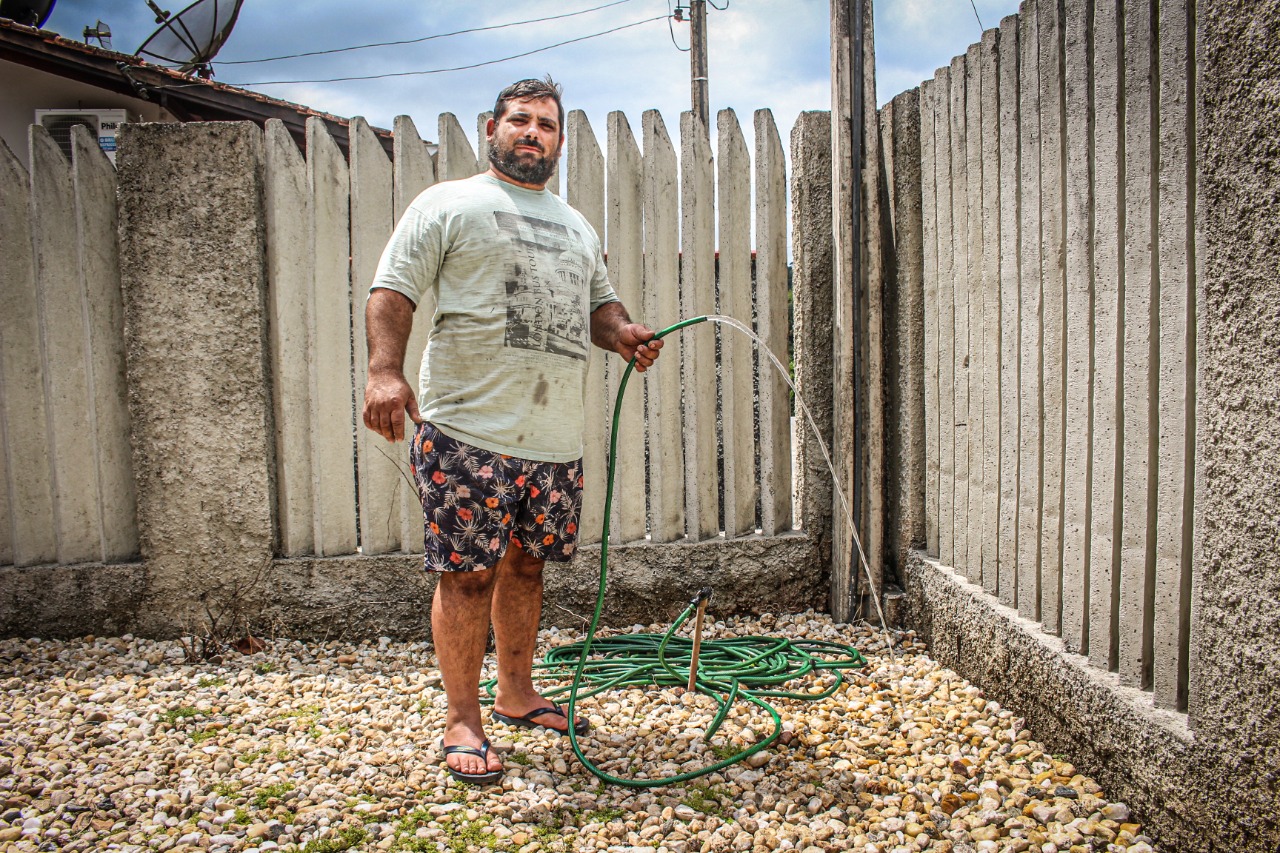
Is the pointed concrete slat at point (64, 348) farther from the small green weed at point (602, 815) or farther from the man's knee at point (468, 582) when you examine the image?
the small green weed at point (602, 815)

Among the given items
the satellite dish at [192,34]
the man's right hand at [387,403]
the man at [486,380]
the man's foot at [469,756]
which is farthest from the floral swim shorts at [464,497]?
the satellite dish at [192,34]

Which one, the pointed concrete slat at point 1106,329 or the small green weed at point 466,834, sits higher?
the pointed concrete slat at point 1106,329

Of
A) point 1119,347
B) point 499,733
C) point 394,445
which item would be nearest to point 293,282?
point 394,445

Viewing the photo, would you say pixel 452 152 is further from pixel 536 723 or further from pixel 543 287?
pixel 536 723

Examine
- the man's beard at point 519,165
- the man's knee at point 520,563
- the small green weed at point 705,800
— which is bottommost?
the small green weed at point 705,800

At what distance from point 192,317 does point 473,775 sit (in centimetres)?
243

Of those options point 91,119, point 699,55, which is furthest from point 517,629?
point 699,55

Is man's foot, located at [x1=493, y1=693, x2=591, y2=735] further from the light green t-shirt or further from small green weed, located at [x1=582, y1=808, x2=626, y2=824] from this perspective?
the light green t-shirt

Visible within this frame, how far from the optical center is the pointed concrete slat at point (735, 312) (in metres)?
4.05

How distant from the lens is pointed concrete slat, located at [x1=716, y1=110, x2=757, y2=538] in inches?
159

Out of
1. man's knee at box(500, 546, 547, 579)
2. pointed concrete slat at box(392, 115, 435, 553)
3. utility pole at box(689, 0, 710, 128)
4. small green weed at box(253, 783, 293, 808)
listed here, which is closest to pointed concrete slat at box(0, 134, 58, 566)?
pointed concrete slat at box(392, 115, 435, 553)

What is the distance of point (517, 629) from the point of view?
2.90 metres

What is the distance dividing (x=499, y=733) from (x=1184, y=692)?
195 cm

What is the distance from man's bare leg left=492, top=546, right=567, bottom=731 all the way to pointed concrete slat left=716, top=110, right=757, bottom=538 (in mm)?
1411
